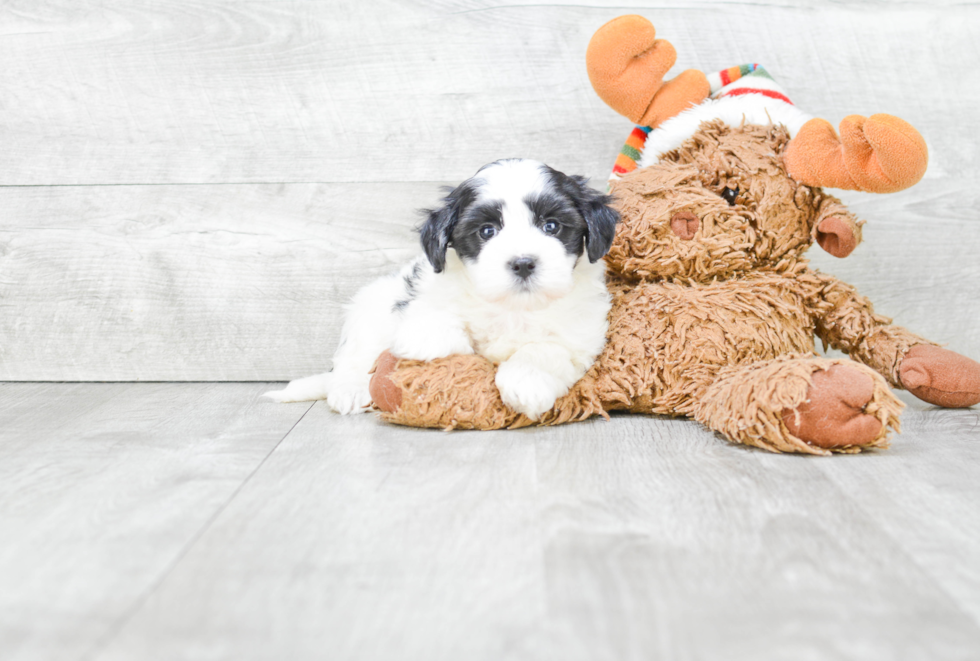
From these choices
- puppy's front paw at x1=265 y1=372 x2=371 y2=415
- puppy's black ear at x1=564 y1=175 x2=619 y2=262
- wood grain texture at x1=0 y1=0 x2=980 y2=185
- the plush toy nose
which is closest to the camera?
puppy's black ear at x1=564 y1=175 x2=619 y2=262

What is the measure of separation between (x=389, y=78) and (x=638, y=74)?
2.46ft

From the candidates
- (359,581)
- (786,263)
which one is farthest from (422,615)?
(786,263)

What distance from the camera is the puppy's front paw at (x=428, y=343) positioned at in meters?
1.55

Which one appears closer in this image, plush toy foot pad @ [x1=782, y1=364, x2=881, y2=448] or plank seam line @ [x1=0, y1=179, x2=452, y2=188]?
plush toy foot pad @ [x1=782, y1=364, x2=881, y2=448]

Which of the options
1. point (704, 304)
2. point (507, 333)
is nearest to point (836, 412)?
point (704, 304)

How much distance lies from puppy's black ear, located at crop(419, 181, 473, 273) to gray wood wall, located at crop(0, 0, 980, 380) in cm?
61

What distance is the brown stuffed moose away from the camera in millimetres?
1536

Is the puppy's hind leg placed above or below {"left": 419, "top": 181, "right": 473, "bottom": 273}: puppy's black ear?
below

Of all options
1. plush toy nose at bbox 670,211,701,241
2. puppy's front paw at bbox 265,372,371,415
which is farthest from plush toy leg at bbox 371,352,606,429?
plush toy nose at bbox 670,211,701,241

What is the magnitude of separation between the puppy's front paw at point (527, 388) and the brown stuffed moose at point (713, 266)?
45 millimetres

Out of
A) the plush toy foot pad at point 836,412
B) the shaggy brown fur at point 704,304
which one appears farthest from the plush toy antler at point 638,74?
the plush toy foot pad at point 836,412

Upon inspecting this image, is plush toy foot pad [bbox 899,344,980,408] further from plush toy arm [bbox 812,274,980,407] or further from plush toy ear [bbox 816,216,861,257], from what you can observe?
plush toy ear [bbox 816,216,861,257]

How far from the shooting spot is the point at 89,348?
7.27 ft

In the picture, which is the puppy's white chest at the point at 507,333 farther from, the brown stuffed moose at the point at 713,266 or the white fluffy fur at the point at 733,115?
the white fluffy fur at the point at 733,115
